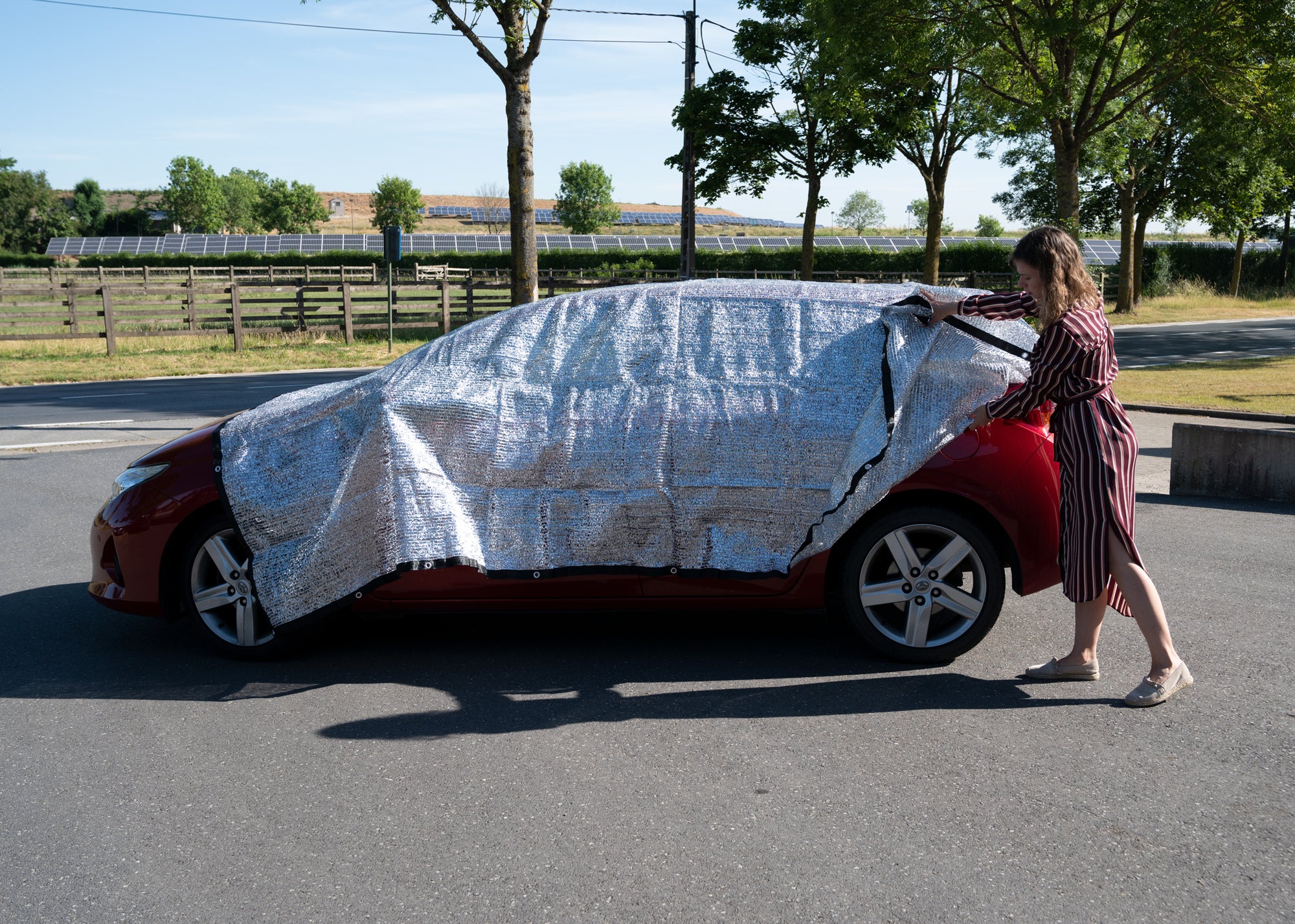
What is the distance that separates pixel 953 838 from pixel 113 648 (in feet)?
12.5

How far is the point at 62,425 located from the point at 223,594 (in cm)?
986

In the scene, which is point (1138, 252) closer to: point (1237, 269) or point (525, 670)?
point (1237, 269)

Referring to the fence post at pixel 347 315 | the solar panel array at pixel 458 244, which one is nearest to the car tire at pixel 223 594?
the fence post at pixel 347 315

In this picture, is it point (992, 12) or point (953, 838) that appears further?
point (992, 12)

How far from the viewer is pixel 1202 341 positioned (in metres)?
24.9

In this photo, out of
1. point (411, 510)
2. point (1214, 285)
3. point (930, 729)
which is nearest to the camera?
point (930, 729)

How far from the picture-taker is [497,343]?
4664mm

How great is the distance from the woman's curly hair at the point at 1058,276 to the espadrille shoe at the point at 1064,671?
4.55ft

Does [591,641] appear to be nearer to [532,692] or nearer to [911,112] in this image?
[532,692]

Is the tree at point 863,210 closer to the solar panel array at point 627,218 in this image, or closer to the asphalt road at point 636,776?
the solar panel array at point 627,218

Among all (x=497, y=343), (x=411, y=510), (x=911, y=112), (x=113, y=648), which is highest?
(x=911, y=112)

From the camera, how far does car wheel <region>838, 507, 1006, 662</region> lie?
4441 mm

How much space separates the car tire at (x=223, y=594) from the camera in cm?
458

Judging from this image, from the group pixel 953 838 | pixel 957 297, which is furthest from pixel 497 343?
pixel 953 838
